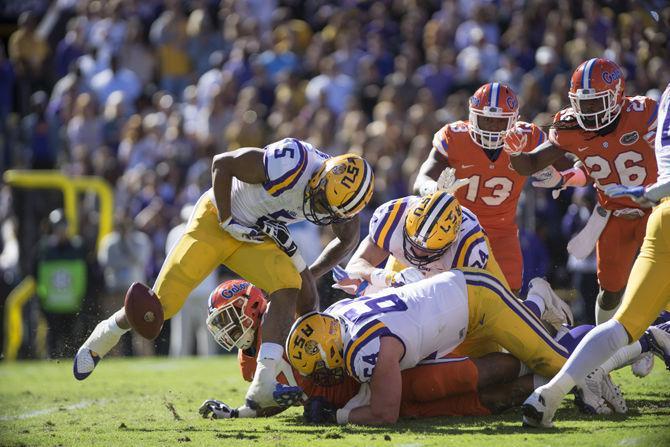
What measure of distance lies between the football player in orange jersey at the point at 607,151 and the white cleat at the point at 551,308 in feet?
2.97

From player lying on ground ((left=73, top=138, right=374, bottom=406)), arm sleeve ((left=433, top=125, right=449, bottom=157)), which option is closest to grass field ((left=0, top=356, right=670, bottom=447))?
player lying on ground ((left=73, top=138, right=374, bottom=406))

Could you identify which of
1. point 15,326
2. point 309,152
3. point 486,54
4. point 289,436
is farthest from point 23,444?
point 486,54

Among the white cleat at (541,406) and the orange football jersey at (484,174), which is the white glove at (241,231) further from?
the white cleat at (541,406)

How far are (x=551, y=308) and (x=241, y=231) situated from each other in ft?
6.18

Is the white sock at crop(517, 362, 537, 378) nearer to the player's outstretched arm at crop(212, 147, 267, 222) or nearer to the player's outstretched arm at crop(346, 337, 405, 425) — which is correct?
the player's outstretched arm at crop(346, 337, 405, 425)

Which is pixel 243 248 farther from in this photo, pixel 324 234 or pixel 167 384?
pixel 324 234

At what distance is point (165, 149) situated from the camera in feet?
44.8

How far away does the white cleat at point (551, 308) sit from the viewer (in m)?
6.86

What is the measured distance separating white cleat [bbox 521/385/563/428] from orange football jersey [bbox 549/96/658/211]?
2.39 m

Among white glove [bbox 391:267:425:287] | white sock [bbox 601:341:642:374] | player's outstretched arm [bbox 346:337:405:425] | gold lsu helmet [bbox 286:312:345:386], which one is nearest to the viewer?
player's outstretched arm [bbox 346:337:405:425]

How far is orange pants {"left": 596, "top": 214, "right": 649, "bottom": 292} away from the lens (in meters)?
7.69

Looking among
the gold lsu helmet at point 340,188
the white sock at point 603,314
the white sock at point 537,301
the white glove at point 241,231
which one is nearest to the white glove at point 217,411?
the white glove at point 241,231

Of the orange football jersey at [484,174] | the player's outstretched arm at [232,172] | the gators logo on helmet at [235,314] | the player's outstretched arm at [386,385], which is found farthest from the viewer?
the orange football jersey at [484,174]

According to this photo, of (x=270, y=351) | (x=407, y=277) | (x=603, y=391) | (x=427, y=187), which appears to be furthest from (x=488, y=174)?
(x=270, y=351)
